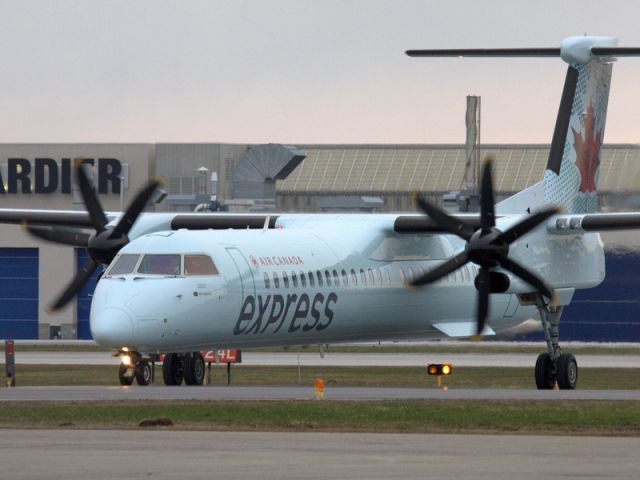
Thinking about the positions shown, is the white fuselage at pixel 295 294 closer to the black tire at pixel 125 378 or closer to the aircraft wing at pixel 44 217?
the black tire at pixel 125 378

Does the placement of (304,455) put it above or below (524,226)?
below

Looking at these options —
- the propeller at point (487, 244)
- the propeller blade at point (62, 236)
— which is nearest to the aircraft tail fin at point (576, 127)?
the propeller at point (487, 244)

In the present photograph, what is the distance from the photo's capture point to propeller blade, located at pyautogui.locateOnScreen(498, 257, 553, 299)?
104 ft

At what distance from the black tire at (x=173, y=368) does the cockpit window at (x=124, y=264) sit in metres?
6.04

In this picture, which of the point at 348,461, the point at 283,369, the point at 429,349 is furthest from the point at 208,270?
the point at 429,349

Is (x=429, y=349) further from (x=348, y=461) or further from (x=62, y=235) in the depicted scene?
(x=348, y=461)

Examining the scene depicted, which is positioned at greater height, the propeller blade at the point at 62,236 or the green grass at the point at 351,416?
the propeller blade at the point at 62,236

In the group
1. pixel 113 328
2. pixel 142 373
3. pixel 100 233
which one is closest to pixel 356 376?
pixel 142 373

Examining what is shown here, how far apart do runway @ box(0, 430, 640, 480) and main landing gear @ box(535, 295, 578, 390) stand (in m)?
14.5

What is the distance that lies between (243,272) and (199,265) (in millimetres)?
1178

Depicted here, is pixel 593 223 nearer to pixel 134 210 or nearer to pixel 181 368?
pixel 181 368

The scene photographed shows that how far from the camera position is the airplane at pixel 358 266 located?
94.6ft

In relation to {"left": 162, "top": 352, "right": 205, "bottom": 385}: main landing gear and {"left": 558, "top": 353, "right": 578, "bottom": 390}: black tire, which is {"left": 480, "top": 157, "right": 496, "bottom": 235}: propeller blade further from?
{"left": 162, "top": 352, "right": 205, "bottom": 385}: main landing gear

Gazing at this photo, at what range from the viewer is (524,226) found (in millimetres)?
31219
